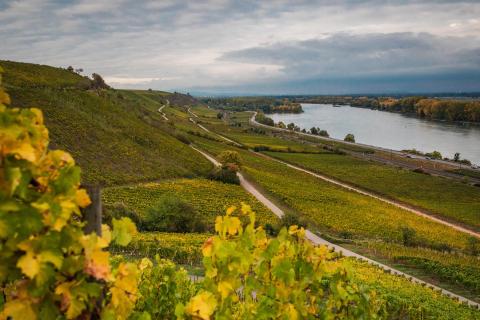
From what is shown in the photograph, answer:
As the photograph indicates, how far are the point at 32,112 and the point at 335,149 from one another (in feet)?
348

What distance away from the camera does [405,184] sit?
249ft

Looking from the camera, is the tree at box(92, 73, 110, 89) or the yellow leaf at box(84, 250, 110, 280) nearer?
the yellow leaf at box(84, 250, 110, 280)

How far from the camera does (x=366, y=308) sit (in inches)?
217

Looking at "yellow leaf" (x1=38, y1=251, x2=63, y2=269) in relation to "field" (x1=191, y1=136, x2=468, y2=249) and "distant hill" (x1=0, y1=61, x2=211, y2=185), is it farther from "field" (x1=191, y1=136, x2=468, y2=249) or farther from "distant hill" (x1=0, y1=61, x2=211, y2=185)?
"distant hill" (x1=0, y1=61, x2=211, y2=185)

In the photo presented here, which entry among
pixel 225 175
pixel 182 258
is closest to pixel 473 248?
pixel 182 258

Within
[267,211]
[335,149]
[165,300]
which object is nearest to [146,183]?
[267,211]

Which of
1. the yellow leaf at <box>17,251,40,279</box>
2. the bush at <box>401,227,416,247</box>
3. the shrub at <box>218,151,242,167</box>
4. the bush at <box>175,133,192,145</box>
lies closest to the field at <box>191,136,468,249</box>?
the bush at <box>401,227,416,247</box>

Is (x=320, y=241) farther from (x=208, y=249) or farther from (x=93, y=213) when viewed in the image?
(x=93, y=213)

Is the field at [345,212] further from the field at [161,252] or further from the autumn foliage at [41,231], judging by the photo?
the autumn foliage at [41,231]

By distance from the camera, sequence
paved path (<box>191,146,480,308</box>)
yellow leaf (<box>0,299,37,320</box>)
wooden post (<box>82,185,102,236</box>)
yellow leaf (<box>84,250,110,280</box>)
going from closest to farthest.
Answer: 1. yellow leaf (<box>0,299,37,320</box>)
2. yellow leaf (<box>84,250,110,280</box>)
3. wooden post (<box>82,185,102,236</box>)
4. paved path (<box>191,146,480,308</box>)

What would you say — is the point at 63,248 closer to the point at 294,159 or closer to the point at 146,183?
the point at 146,183

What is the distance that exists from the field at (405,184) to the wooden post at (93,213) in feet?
195

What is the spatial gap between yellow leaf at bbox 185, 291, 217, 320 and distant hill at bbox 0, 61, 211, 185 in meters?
45.5

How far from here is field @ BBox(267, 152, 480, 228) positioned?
201 feet
